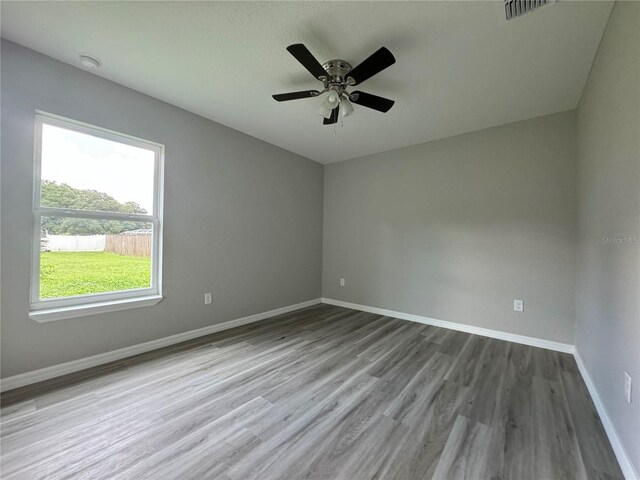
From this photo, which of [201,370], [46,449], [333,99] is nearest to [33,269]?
[46,449]

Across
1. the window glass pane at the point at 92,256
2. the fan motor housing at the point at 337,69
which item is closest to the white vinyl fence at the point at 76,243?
the window glass pane at the point at 92,256

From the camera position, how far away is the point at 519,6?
1504mm

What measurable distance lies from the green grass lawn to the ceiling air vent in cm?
357

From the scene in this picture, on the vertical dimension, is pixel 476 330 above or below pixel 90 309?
below

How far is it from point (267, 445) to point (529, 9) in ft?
9.73

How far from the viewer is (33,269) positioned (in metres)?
2.05

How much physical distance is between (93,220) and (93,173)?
1.44ft

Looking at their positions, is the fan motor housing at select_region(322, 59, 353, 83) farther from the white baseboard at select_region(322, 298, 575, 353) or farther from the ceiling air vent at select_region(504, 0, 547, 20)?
the white baseboard at select_region(322, 298, 575, 353)

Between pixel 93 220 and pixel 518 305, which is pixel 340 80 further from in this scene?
pixel 518 305

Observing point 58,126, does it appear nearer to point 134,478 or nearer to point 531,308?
point 134,478

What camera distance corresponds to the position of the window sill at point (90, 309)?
6.75ft

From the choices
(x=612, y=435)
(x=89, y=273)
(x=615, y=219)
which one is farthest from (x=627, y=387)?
(x=89, y=273)

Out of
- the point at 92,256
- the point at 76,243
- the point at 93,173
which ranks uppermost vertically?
the point at 93,173

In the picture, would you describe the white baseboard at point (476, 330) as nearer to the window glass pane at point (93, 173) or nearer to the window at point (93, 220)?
the window at point (93, 220)
